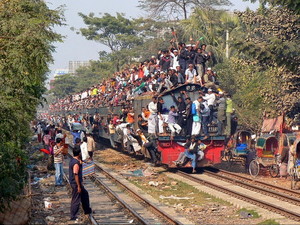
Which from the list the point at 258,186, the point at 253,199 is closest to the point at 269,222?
the point at 253,199

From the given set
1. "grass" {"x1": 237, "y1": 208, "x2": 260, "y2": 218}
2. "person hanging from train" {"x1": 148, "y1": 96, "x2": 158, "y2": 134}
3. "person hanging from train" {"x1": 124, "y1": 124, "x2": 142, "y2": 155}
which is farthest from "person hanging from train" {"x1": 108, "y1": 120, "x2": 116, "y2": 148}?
"grass" {"x1": 237, "y1": 208, "x2": 260, "y2": 218}

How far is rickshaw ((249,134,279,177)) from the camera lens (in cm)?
2067

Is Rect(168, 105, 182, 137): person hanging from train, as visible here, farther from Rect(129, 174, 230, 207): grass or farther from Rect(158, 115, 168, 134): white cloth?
Rect(129, 174, 230, 207): grass

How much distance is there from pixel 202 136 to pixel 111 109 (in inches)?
393

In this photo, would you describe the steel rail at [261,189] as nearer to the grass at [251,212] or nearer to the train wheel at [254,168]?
the train wheel at [254,168]

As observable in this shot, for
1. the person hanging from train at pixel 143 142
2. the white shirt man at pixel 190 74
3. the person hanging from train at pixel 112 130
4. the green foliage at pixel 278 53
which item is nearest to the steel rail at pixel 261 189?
the person hanging from train at pixel 143 142

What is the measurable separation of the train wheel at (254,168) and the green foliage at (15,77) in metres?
8.28

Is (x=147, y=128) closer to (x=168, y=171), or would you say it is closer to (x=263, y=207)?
(x=168, y=171)

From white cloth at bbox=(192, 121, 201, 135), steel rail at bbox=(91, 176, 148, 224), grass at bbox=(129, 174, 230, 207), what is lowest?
grass at bbox=(129, 174, 230, 207)

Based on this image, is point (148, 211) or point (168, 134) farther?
point (168, 134)

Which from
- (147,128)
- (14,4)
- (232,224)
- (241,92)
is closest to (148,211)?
(232,224)

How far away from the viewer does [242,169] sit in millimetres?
24234

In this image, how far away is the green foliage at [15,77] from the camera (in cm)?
1120

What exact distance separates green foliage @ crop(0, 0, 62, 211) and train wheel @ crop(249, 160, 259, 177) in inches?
326
